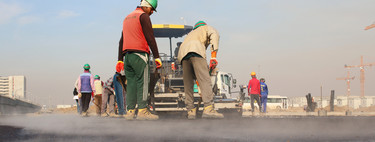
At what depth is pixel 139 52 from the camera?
255 inches

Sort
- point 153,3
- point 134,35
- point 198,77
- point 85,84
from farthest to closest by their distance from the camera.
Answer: point 85,84 < point 198,77 < point 153,3 < point 134,35

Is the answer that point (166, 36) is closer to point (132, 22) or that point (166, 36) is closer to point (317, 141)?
point (132, 22)

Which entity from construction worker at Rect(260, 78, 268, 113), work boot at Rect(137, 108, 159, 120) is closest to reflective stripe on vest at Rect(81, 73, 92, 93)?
work boot at Rect(137, 108, 159, 120)

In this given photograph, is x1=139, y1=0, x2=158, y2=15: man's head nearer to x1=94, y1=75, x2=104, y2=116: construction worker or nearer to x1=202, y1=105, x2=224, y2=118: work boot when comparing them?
x1=202, y1=105, x2=224, y2=118: work boot

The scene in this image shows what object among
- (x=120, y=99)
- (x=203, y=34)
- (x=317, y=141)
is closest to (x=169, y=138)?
(x=317, y=141)

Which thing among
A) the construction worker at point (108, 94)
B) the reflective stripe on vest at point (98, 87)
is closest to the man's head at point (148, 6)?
the construction worker at point (108, 94)

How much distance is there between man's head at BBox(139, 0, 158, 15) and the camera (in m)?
6.61

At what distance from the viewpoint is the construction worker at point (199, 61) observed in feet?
22.9

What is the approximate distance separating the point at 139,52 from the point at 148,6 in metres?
0.73

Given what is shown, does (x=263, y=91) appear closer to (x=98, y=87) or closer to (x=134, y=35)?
(x=98, y=87)

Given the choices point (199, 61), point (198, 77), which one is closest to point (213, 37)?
point (199, 61)

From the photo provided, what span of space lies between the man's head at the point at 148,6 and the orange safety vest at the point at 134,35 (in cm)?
8

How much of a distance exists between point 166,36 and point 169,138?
13250 mm

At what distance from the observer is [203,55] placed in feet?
23.5
